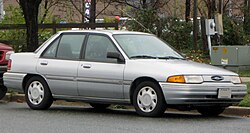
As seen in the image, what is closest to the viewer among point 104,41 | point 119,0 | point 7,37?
point 104,41

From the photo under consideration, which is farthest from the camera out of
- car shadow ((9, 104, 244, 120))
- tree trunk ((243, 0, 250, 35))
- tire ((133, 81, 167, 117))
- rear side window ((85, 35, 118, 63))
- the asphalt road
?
tree trunk ((243, 0, 250, 35))

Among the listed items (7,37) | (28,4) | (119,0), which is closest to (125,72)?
(28,4)

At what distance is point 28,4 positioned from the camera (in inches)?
749

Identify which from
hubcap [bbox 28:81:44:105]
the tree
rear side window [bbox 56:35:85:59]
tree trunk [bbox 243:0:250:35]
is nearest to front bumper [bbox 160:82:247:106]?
rear side window [bbox 56:35:85:59]

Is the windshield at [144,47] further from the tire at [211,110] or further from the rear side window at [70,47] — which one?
the tire at [211,110]

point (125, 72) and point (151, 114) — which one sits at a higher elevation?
point (125, 72)

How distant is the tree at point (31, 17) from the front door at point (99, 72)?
24.3 ft

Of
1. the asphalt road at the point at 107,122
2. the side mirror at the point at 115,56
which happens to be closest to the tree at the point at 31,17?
the asphalt road at the point at 107,122

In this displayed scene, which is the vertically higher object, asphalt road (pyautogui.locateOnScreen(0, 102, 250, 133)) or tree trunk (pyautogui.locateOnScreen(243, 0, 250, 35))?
tree trunk (pyautogui.locateOnScreen(243, 0, 250, 35))

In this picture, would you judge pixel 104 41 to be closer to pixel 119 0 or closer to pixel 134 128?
pixel 134 128

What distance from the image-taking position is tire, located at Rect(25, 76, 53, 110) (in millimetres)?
12203

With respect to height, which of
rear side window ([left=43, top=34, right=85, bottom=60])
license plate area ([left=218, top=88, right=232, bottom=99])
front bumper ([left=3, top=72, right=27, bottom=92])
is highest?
rear side window ([left=43, top=34, right=85, bottom=60])

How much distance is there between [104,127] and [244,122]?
2.40m

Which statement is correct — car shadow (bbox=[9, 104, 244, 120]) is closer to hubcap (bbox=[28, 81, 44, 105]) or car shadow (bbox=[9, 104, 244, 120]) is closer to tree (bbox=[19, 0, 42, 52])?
hubcap (bbox=[28, 81, 44, 105])
